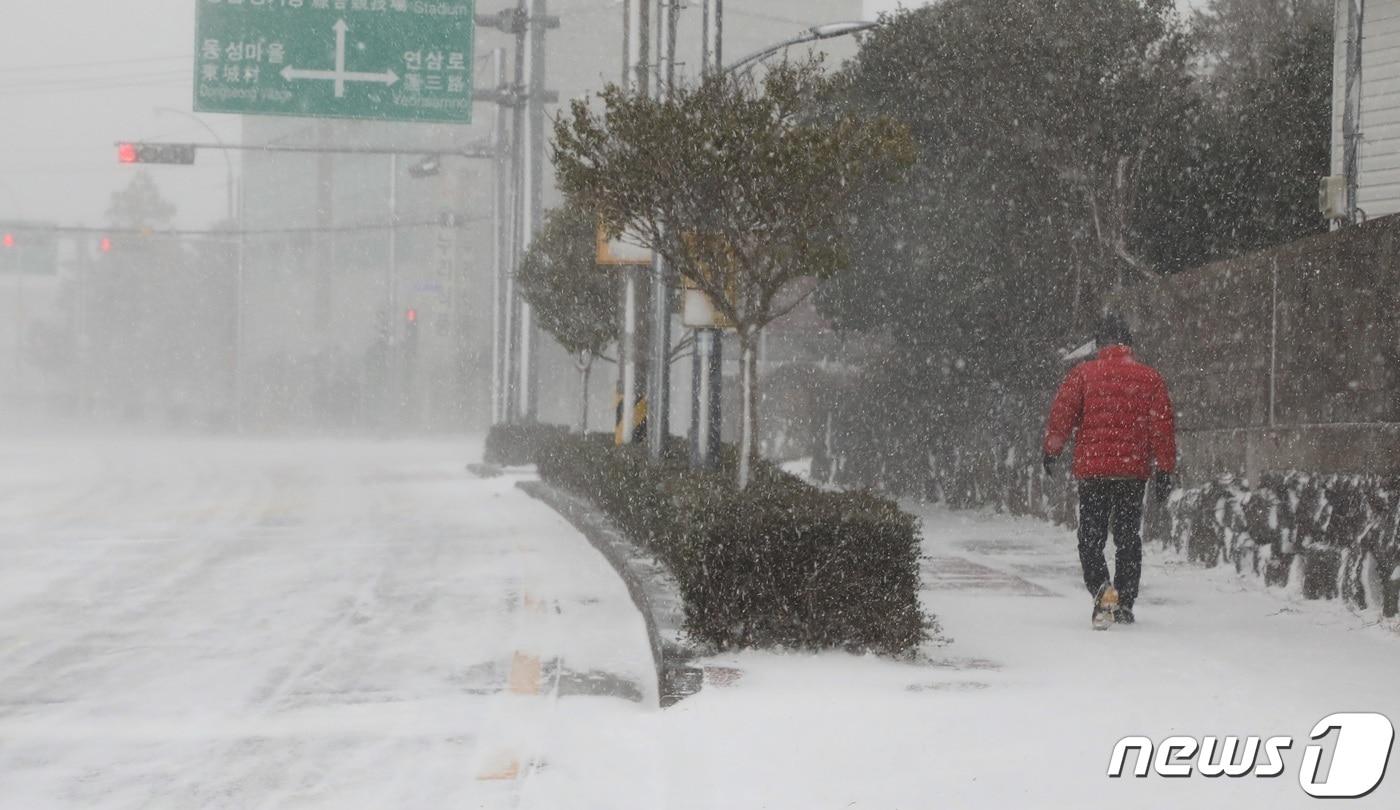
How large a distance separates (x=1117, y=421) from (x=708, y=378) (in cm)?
481

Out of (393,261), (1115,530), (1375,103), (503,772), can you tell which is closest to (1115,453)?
(1115,530)

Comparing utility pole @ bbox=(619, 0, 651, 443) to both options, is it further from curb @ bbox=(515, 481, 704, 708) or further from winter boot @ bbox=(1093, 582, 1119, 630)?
winter boot @ bbox=(1093, 582, 1119, 630)

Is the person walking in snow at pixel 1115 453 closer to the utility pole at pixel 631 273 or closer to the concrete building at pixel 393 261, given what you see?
the utility pole at pixel 631 273

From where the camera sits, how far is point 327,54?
24.4 metres

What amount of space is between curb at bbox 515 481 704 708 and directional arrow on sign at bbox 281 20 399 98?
891 centimetres

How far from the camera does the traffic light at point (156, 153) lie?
2952cm

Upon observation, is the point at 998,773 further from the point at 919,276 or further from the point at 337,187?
the point at 337,187

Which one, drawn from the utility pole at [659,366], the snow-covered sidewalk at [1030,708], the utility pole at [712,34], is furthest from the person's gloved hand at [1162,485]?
the utility pole at [659,366]

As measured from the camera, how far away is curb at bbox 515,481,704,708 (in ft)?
26.6

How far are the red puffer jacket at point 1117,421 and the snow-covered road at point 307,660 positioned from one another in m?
2.59

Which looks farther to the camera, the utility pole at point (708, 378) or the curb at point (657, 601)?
the utility pole at point (708, 378)

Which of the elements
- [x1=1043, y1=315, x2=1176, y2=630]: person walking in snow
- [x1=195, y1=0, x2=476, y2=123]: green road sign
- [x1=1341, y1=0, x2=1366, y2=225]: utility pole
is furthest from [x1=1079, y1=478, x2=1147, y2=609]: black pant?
[x1=195, y1=0, x2=476, y2=123]: green road sign

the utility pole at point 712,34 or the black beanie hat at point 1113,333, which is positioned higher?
the utility pole at point 712,34

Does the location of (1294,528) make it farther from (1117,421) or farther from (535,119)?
(535,119)
